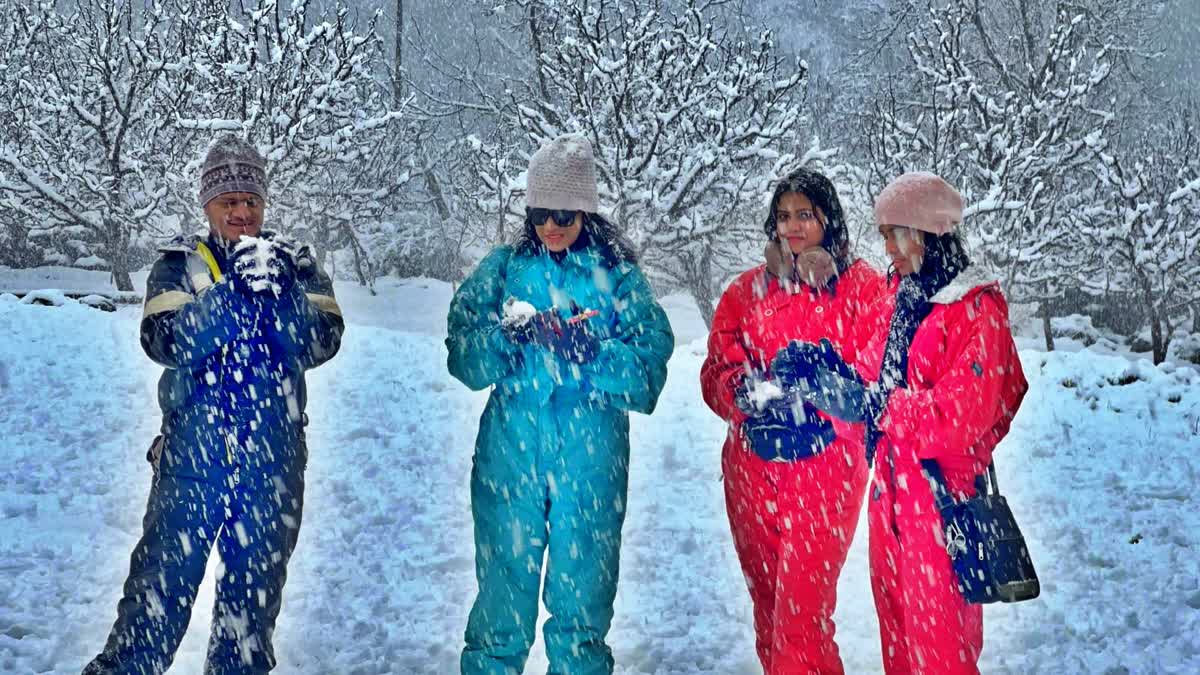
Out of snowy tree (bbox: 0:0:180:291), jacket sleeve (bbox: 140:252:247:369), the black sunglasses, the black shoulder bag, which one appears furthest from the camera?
snowy tree (bbox: 0:0:180:291)

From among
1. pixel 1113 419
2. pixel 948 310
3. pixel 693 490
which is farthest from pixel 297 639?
pixel 1113 419

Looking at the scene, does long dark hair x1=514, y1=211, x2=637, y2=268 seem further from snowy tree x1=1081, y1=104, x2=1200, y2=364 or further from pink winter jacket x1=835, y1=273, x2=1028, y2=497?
snowy tree x1=1081, y1=104, x2=1200, y2=364

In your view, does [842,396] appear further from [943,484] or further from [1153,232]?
[1153,232]

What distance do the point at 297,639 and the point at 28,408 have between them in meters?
4.96

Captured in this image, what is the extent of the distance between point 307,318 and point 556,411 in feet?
2.80

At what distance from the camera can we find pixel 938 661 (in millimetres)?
2725

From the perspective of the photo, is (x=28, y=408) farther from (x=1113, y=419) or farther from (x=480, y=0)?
(x=480, y=0)

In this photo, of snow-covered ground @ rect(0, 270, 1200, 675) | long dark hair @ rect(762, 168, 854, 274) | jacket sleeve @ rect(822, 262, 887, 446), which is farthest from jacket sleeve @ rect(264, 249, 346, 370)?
jacket sleeve @ rect(822, 262, 887, 446)

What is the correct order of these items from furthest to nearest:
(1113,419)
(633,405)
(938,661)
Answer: (1113,419), (633,405), (938,661)

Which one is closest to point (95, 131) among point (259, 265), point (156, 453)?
point (156, 453)

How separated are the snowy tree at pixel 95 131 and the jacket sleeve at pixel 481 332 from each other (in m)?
14.3

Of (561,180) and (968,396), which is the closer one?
(968,396)

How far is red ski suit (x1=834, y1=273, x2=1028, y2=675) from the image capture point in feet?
8.78

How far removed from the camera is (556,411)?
10.2ft
